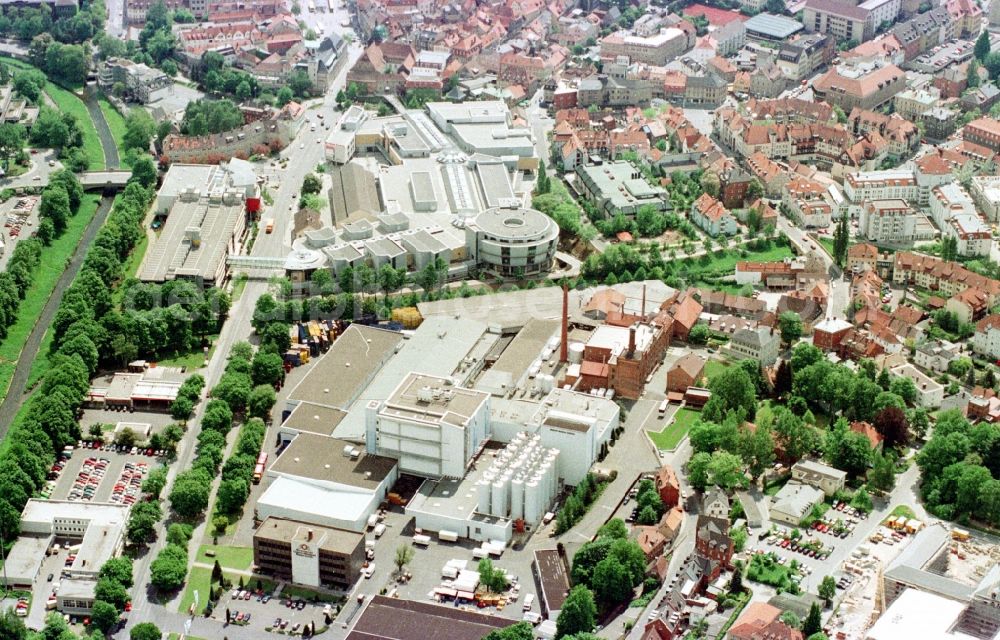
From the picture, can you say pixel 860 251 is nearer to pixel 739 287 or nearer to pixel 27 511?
pixel 739 287

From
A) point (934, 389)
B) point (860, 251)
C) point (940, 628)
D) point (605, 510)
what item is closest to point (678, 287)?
point (860, 251)

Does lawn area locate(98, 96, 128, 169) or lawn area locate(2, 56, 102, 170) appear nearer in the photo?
lawn area locate(2, 56, 102, 170)

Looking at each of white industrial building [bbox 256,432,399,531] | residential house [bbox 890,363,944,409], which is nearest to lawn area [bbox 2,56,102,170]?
white industrial building [bbox 256,432,399,531]

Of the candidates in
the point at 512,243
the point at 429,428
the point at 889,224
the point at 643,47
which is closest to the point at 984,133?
the point at 889,224

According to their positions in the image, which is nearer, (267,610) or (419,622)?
(419,622)

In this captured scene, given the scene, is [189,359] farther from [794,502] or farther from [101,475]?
[794,502]

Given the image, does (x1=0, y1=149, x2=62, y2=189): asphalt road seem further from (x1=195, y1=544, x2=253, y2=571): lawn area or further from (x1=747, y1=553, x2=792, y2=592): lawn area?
(x1=747, y1=553, x2=792, y2=592): lawn area

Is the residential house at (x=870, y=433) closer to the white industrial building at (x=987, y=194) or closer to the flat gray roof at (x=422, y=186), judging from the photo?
the white industrial building at (x=987, y=194)
